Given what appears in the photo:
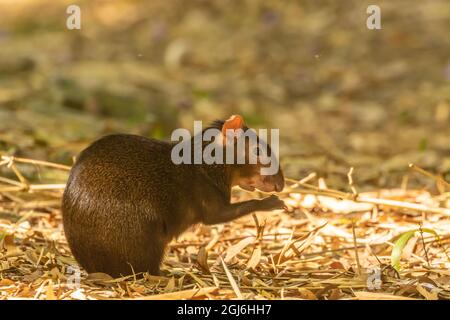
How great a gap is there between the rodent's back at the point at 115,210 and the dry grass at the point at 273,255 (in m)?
0.10

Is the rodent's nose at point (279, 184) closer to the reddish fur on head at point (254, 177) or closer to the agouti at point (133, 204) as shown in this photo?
the reddish fur on head at point (254, 177)

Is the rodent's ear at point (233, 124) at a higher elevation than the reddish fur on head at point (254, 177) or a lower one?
higher

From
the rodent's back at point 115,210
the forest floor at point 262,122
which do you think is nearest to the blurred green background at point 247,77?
the forest floor at point 262,122

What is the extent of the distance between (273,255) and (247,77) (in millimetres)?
5452

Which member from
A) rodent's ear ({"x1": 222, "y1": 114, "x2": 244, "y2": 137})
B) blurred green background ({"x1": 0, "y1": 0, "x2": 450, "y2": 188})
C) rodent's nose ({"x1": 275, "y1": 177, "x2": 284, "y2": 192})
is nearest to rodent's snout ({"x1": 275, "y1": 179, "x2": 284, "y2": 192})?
rodent's nose ({"x1": 275, "y1": 177, "x2": 284, "y2": 192})

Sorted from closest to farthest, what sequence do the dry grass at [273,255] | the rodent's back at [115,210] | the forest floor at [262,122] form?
the dry grass at [273,255]
the rodent's back at [115,210]
the forest floor at [262,122]

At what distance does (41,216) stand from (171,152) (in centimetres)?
135

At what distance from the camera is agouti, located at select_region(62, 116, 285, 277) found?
4.11 meters

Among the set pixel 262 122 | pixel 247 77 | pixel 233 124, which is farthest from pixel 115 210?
pixel 247 77

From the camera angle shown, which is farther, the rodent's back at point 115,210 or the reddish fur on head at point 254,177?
the reddish fur on head at point 254,177

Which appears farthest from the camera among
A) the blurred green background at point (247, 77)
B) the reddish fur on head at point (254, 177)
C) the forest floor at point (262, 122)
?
the blurred green background at point (247, 77)

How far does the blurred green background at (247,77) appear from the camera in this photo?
7.45m
